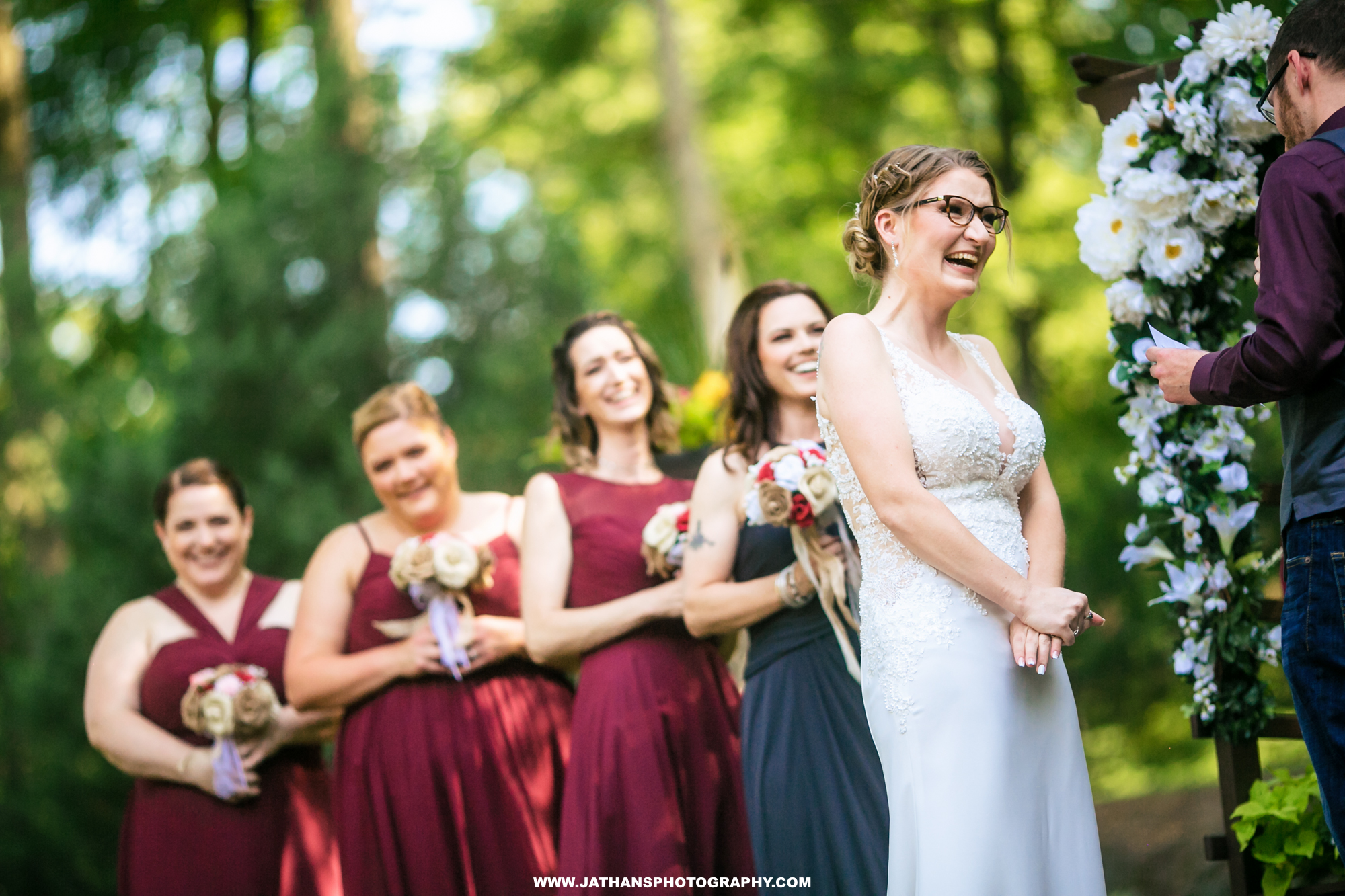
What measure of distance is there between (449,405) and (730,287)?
13.5 feet

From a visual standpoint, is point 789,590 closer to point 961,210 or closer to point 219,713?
point 961,210

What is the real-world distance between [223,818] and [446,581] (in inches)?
55.6

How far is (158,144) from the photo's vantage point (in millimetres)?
13570

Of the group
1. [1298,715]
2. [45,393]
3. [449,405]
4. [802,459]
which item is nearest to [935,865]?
[1298,715]

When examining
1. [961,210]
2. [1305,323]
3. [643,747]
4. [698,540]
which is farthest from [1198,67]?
[643,747]

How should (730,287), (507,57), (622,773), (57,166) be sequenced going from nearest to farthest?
(622,773), (730,287), (57,166), (507,57)

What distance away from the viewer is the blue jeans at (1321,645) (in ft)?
8.18

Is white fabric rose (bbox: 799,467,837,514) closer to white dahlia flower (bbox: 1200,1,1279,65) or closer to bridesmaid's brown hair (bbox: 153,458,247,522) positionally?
white dahlia flower (bbox: 1200,1,1279,65)

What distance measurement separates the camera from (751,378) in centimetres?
400

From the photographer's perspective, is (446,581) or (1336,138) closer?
(1336,138)

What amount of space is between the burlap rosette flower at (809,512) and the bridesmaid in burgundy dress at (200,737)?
7.35ft

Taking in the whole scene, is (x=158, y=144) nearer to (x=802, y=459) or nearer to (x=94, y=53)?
(x=94, y=53)

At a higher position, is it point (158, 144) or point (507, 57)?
point (507, 57)

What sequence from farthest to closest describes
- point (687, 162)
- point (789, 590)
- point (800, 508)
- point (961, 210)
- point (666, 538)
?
point (687, 162)
point (666, 538)
point (789, 590)
point (800, 508)
point (961, 210)
